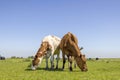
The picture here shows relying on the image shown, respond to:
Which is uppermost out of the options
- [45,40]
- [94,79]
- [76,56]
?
[45,40]

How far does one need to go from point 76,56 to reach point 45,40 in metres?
4.62

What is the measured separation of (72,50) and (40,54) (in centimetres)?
377

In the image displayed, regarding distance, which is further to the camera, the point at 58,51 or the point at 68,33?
the point at 58,51

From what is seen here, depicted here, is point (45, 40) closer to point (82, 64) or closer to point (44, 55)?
point (44, 55)

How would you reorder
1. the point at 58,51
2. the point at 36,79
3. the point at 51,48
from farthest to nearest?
the point at 58,51, the point at 51,48, the point at 36,79

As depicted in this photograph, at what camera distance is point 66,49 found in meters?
32.1

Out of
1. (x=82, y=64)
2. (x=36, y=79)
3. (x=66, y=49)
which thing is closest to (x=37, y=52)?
(x=66, y=49)

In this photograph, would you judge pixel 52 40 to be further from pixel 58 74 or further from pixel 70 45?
pixel 58 74

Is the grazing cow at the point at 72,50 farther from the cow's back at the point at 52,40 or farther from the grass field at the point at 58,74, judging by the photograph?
the cow's back at the point at 52,40

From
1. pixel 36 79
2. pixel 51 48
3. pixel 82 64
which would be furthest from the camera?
pixel 51 48

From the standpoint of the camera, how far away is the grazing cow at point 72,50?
31.2 meters

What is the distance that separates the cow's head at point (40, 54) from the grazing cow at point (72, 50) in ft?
6.86

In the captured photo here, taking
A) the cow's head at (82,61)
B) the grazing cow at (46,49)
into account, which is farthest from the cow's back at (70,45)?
the grazing cow at (46,49)

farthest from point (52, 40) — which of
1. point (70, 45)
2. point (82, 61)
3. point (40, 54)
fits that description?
point (82, 61)
